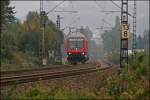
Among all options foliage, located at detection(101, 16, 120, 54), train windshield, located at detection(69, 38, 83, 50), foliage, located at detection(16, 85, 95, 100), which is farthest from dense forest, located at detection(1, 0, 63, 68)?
foliage, located at detection(101, 16, 120, 54)

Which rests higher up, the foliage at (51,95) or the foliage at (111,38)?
the foliage at (111,38)

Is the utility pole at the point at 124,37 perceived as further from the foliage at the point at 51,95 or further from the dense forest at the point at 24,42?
the dense forest at the point at 24,42

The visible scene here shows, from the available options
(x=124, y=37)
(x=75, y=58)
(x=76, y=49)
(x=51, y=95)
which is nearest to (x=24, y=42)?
(x=76, y=49)

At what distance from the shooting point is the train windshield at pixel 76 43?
4728cm

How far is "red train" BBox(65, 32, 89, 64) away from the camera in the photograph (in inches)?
1832

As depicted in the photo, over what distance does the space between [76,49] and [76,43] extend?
1038 millimetres

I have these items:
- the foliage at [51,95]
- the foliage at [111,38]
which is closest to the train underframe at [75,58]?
the foliage at [51,95]

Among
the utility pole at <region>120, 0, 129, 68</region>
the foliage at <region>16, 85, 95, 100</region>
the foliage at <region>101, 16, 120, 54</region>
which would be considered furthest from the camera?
the foliage at <region>101, 16, 120, 54</region>

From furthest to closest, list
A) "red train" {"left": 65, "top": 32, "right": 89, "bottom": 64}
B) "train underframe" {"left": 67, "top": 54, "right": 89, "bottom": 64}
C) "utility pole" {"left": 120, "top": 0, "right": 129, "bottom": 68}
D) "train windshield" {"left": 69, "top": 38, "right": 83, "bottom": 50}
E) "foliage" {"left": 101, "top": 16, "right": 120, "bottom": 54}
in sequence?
"foliage" {"left": 101, "top": 16, "right": 120, "bottom": 54}, "train windshield" {"left": 69, "top": 38, "right": 83, "bottom": 50}, "red train" {"left": 65, "top": 32, "right": 89, "bottom": 64}, "train underframe" {"left": 67, "top": 54, "right": 89, "bottom": 64}, "utility pole" {"left": 120, "top": 0, "right": 129, "bottom": 68}

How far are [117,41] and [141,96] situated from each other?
127 meters

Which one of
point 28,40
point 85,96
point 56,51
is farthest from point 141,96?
point 56,51

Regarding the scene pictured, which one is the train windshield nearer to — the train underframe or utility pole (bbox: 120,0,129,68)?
the train underframe

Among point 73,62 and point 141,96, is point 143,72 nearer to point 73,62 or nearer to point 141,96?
point 141,96

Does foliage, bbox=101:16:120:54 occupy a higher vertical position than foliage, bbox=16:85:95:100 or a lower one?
higher
